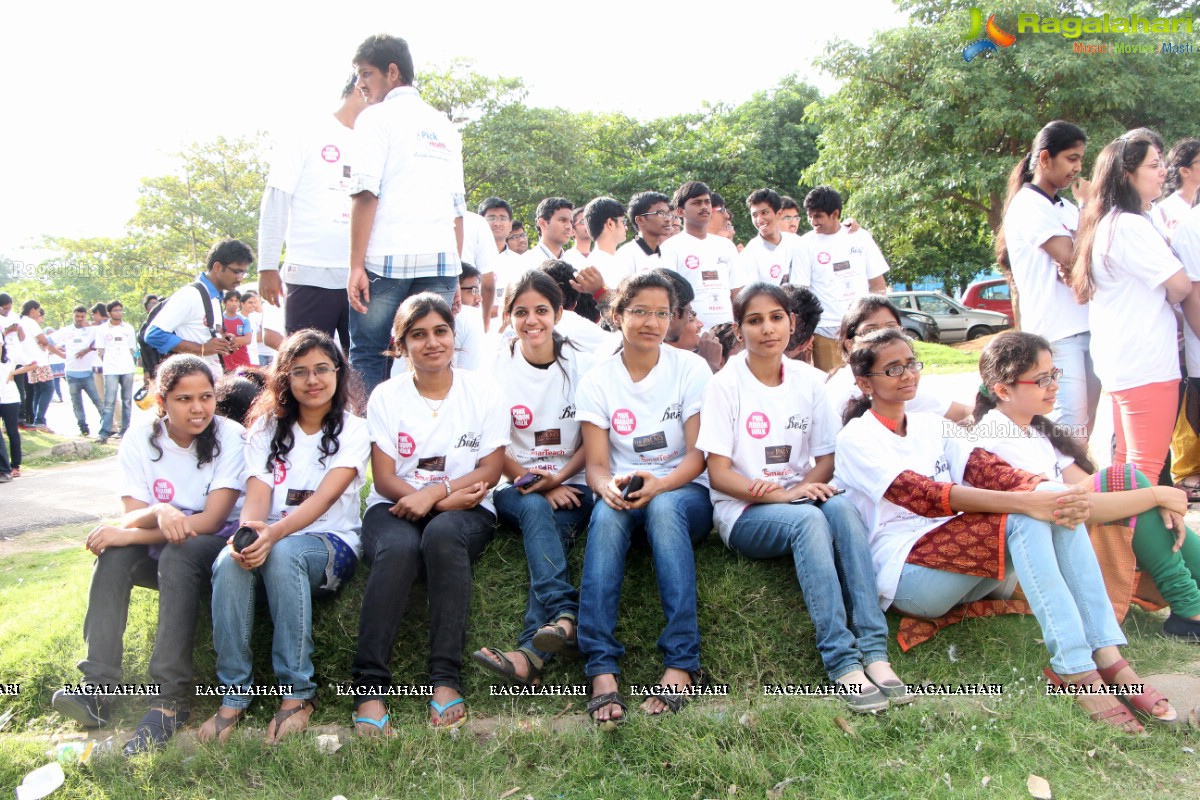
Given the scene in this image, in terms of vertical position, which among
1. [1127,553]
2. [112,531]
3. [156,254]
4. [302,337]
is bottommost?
[1127,553]

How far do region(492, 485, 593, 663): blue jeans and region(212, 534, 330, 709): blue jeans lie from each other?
0.85 m

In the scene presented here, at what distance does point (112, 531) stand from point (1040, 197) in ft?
15.3

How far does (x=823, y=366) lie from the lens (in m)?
6.94

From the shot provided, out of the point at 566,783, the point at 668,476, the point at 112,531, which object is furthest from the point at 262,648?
the point at 668,476

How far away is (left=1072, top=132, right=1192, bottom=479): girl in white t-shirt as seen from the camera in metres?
4.02

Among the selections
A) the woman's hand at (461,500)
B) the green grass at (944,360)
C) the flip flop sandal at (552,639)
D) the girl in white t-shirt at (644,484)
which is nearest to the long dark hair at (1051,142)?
the girl in white t-shirt at (644,484)

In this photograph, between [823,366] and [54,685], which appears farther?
[823,366]

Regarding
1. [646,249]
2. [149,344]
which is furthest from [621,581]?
[149,344]

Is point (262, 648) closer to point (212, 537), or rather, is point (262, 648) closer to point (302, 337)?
point (212, 537)

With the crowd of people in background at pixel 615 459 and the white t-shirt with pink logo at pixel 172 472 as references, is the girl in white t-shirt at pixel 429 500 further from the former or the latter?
the white t-shirt with pink logo at pixel 172 472

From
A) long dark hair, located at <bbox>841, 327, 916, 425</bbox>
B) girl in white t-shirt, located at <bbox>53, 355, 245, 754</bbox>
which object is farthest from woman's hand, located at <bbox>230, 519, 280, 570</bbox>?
long dark hair, located at <bbox>841, 327, 916, 425</bbox>

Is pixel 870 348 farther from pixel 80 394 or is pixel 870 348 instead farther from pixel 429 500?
pixel 80 394

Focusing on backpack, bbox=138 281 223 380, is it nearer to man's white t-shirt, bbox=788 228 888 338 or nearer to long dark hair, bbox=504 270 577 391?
long dark hair, bbox=504 270 577 391

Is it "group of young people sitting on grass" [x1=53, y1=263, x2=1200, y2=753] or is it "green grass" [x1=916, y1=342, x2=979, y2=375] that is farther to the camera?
"green grass" [x1=916, y1=342, x2=979, y2=375]
